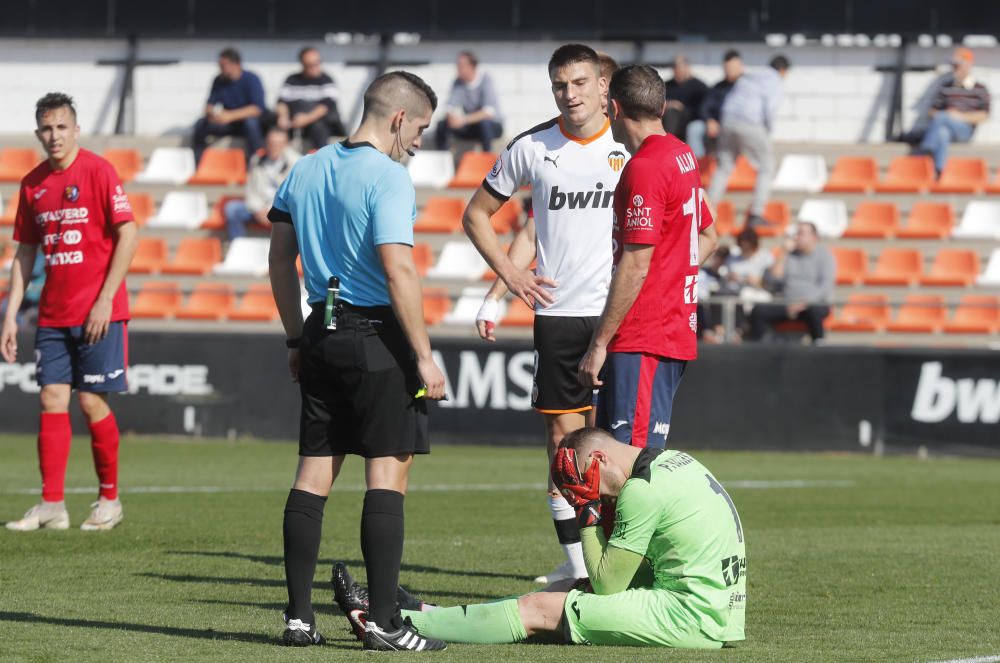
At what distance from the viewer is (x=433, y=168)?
22625mm

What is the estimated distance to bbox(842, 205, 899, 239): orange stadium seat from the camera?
21.4 meters

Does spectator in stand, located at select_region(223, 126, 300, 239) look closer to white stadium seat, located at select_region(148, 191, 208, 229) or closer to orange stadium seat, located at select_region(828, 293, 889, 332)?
white stadium seat, located at select_region(148, 191, 208, 229)

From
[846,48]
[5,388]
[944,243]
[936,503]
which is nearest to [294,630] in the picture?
[936,503]

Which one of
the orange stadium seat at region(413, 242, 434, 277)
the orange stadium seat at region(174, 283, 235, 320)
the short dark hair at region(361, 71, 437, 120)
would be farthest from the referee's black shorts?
the orange stadium seat at region(413, 242, 434, 277)

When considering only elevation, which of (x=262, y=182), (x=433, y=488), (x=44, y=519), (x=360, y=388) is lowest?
(x=433, y=488)

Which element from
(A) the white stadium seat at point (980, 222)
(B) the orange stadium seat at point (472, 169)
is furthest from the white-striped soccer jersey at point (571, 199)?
(A) the white stadium seat at point (980, 222)

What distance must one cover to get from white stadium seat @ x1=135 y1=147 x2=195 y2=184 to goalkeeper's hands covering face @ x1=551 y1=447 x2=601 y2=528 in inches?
708

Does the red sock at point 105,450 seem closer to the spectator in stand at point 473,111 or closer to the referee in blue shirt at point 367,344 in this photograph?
the referee in blue shirt at point 367,344

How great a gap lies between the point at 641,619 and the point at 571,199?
2.35 metres

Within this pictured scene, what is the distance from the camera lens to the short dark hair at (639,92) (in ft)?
22.3

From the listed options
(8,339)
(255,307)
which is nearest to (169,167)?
(255,307)

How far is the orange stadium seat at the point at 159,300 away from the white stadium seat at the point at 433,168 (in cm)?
441

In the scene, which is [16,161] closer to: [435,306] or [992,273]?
[435,306]

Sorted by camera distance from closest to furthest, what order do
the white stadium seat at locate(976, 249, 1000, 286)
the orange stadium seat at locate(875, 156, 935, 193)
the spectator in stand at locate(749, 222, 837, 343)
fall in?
the spectator in stand at locate(749, 222, 837, 343) < the white stadium seat at locate(976, 249, 1000, 286) < the orange stadium seat at locate(875, 156, 935, 193)
